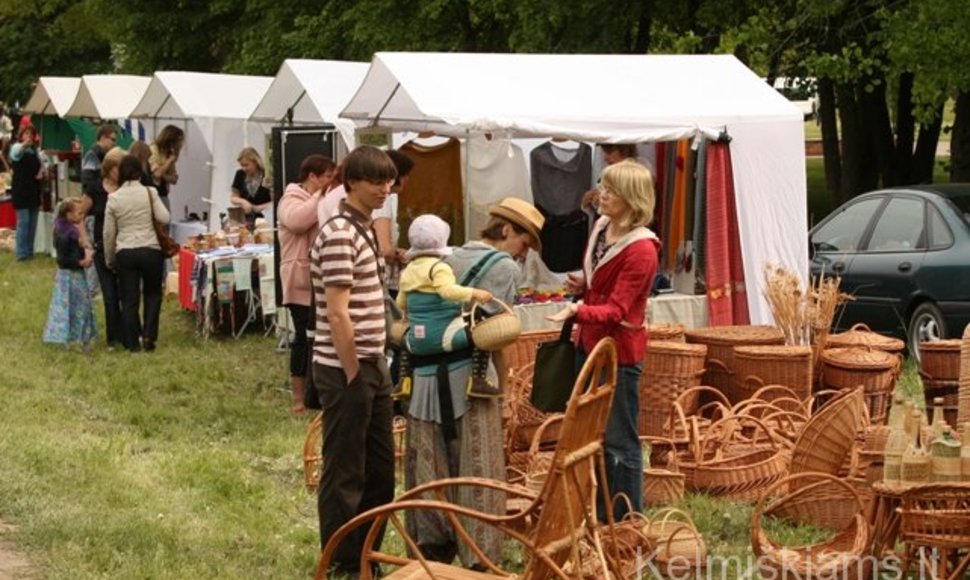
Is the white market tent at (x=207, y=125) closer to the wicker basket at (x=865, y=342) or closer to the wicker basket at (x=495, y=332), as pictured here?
the wicker basket at (x=865, y=342)


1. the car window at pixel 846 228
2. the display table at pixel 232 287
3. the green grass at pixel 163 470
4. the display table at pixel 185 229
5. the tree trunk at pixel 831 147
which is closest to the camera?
the green grass at pixel 163 470

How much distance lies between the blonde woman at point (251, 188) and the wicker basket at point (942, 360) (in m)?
9.75

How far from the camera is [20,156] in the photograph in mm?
23547

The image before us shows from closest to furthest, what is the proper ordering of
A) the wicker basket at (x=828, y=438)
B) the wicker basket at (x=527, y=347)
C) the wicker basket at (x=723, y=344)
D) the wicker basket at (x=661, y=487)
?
the wicker basket at (x=828, y=438), the wicker basket at (x=661, y=487), the wicker basket at (x=527, y=347), the wicker basket at (x=723, y=344)

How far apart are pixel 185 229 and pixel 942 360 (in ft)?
40.4

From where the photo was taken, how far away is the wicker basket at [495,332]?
7.16 m

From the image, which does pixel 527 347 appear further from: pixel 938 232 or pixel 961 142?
pixel 961 142

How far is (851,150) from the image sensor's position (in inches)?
976

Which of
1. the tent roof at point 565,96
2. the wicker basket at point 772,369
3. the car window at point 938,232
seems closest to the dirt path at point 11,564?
the wicker basket at point 772,369

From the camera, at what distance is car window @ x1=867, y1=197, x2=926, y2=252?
13.6 metres

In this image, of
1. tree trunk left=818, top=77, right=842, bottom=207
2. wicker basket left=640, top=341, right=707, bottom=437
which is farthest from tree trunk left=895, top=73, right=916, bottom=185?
wicker basket left=640, top=341, right=707, bottom=437

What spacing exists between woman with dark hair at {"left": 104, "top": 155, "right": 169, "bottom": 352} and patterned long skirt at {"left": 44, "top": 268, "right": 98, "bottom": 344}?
32 centimetres

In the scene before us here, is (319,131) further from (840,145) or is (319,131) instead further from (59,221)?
(840,145)

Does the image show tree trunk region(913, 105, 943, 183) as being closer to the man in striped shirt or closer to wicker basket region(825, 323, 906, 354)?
wicker basket region(825, 323, 906, 354)
